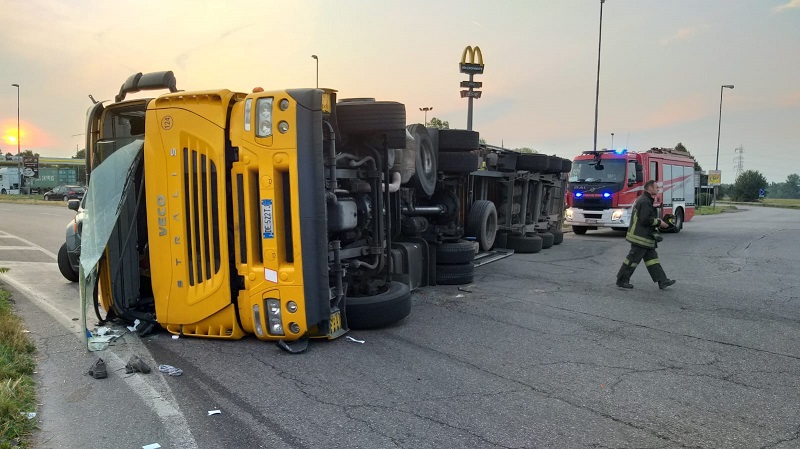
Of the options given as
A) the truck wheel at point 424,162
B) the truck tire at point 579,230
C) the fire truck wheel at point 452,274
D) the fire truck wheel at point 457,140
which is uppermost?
the fire truck wheel at point 457,140

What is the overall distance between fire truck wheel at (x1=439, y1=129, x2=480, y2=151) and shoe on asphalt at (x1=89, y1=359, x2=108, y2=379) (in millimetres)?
5607

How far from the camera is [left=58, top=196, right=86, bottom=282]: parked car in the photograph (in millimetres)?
7132

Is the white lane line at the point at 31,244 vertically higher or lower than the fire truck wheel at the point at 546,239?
lower

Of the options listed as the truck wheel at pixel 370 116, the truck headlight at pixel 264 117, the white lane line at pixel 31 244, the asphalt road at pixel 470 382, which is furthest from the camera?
the white lane line at pixel 31 244

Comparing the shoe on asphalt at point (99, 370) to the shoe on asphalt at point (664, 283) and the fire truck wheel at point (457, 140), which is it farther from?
the shoe on asphalt at point (664, 283)

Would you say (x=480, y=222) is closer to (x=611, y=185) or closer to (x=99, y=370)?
(x=99, y=370)

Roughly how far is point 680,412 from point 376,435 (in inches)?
81.0

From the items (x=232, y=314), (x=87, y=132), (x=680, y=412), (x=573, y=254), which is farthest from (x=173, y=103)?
(x=573, y=254)

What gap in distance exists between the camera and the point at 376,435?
10.8 ft

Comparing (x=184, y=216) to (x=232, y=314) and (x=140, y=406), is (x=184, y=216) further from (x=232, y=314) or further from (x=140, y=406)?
(x=140, y=406)

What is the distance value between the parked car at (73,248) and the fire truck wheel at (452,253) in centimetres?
468

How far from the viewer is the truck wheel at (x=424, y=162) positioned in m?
7.37

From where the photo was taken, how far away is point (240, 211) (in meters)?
4.77

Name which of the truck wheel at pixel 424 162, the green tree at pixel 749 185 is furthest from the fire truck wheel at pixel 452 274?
the green tree at pixel 749 185
